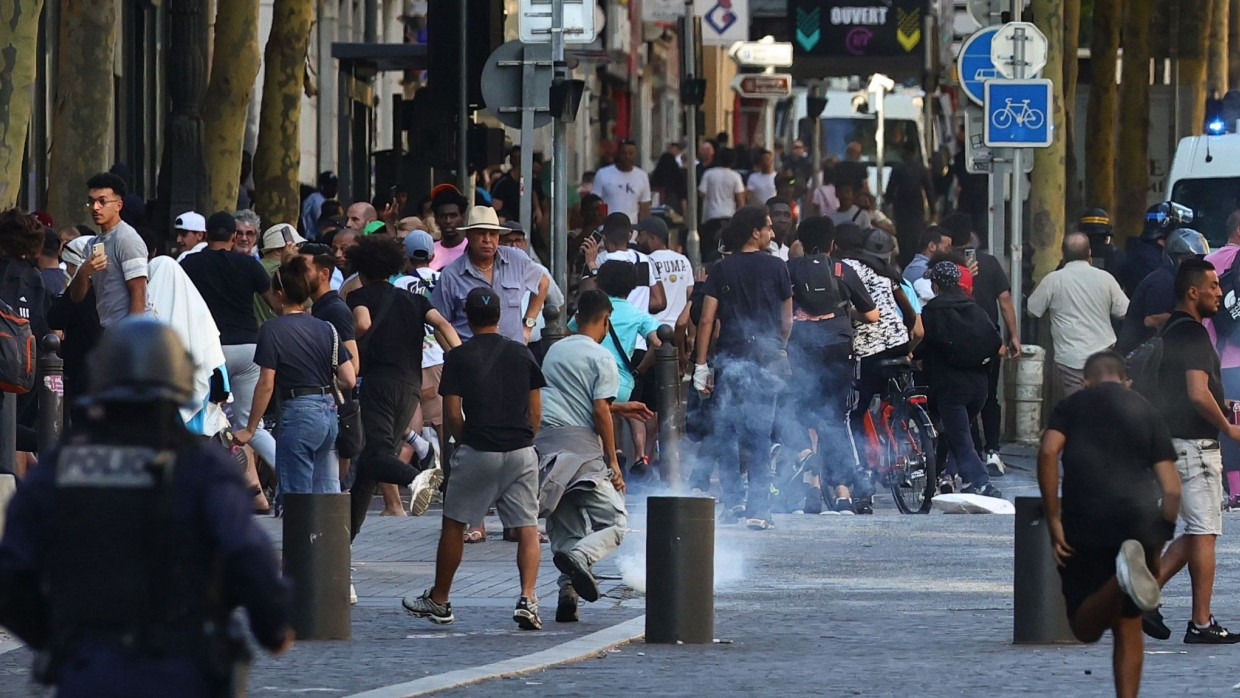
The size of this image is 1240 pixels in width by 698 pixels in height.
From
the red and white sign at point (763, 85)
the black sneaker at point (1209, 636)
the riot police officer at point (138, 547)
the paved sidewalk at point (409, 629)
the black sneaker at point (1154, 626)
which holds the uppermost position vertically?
the red and white sign at point (763, 85)

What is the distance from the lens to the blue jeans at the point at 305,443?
12461mm

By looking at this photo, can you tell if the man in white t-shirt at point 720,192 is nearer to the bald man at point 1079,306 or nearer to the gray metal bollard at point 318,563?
the bald man at point 1079,306

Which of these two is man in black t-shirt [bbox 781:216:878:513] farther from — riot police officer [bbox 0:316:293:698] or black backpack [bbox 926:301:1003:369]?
riot police officer [bbox 0:316:293:698]

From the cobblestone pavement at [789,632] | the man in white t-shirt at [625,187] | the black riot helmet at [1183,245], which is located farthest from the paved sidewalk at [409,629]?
the man in white t-shirt at [625,187]

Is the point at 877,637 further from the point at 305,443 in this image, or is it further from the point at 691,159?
the point at 691,159

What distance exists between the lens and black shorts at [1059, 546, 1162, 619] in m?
8.76

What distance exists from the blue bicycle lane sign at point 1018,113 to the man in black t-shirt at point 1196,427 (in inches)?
396

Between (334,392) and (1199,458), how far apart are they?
12.8 feet

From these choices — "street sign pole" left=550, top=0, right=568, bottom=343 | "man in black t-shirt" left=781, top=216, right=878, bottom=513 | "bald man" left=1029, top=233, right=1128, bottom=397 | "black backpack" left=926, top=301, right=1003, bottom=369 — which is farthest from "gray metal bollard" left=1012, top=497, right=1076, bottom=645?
"bald man" left=1029, top=233, right=1128, bottom=397

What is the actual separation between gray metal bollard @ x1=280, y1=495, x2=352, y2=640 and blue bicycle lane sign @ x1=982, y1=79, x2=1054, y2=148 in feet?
36.4

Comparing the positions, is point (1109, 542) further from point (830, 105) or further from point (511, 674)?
point (830, 105)

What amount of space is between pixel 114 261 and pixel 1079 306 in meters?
9.19

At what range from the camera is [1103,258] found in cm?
2434

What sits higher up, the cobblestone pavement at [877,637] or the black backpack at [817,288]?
the black backpack at [817,288]
